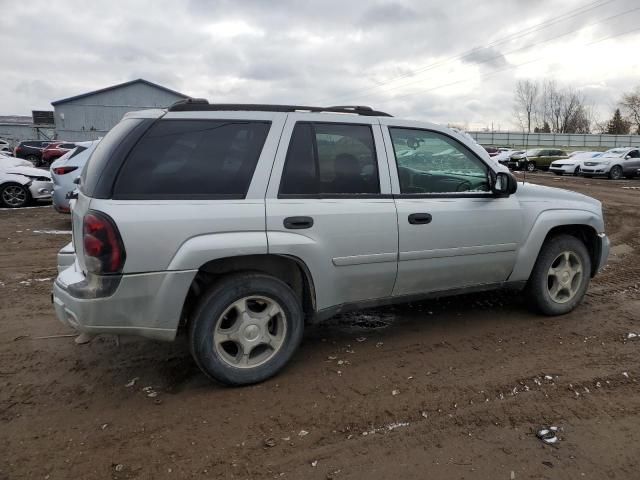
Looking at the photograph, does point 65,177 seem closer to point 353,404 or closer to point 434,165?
point 434,165

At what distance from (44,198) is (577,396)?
12942mm

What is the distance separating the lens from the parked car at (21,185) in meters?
12.3

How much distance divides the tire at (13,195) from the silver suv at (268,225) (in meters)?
10.4

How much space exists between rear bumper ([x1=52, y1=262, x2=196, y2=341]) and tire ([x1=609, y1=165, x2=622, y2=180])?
88.1ft

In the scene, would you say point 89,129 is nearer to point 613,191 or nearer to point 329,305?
point 613,191

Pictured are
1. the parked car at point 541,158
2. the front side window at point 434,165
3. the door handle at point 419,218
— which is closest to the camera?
the door handle at point 419,218

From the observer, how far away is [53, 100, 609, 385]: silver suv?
3.04m

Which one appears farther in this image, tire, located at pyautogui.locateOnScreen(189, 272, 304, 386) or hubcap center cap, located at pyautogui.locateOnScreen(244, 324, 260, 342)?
hubcap center cap, located at pyautogui.locateOnScreen(244, 324, 260, 342)

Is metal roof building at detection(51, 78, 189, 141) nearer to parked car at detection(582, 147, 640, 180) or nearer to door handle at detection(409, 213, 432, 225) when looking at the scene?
parked car at detection(582, 147, 640, 180)

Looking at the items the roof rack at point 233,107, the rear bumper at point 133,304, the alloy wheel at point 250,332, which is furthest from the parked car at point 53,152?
the alloy wheel at point 250,332

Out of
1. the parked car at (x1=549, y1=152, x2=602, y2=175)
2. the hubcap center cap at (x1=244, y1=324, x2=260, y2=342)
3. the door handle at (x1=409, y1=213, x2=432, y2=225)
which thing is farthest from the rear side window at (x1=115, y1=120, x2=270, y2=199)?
the parked car at (x1=549, y1=152, x2=602, y2=175)

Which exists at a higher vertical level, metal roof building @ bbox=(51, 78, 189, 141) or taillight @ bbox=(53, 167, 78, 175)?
metal roof building @ bbox=(51, 78, 189, 141)

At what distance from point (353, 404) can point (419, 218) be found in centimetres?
146

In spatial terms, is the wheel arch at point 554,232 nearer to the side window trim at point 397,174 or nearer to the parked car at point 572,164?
the side window trim at point 397,174
